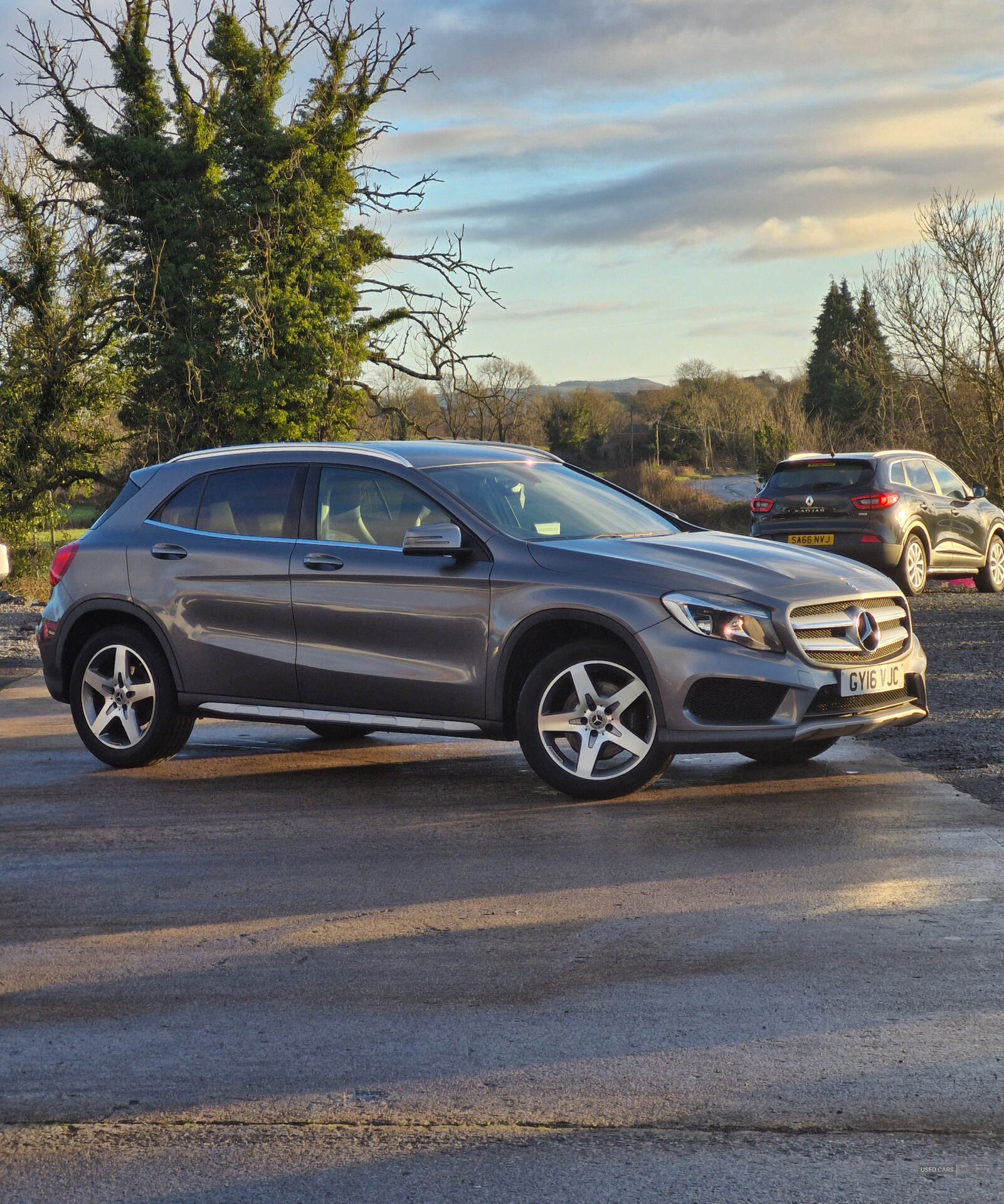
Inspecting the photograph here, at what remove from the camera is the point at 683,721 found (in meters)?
6.90

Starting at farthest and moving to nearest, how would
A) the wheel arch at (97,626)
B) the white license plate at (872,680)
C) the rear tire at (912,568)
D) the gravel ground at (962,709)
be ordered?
the rear tire at (912,568), the wheel arch at (97,626), the gravel ground at (962,709), the white license plate at (872,680)

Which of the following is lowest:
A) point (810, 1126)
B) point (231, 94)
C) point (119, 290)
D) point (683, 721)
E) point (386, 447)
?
point (810, 1126)

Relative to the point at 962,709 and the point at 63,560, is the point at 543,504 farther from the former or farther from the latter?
the point at 962,709

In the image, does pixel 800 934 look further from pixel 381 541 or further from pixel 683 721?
pixel 381 541

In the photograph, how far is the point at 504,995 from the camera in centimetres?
445

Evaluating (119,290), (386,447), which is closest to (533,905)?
(386,447)

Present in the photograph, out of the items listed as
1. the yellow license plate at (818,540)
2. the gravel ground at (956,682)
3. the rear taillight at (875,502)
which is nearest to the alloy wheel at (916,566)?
the gravel ground at (956,682)

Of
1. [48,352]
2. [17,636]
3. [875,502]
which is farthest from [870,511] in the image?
[48,352]

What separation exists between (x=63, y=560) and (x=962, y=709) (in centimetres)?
579

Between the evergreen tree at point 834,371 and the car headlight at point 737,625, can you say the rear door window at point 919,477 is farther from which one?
the evergreen tree at point 834,371

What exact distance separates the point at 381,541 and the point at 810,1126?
4.87m

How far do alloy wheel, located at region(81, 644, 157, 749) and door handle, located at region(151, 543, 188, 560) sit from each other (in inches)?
21.6

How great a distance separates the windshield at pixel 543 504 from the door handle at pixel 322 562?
0.68 m

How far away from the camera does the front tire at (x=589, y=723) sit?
711 cm
